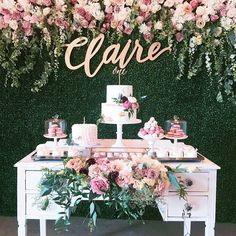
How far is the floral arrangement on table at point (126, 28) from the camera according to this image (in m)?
3.38

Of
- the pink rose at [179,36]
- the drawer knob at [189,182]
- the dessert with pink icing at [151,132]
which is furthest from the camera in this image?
the pink rose at [179,36]

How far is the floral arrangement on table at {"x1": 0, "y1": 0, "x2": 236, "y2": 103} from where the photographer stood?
3.38 meters

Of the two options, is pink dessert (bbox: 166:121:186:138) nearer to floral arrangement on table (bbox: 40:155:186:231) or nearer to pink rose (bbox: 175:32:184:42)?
floral arrangement on table (bbox: 40:155:186:231)

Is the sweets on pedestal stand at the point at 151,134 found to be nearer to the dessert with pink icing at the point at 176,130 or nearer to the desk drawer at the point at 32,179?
the dessert with pink icing at the point at 176,130

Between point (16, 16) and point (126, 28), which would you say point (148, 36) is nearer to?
point (126, 28)

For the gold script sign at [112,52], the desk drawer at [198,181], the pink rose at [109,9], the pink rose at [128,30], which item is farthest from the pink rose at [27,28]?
the desk drawer at [198,181]

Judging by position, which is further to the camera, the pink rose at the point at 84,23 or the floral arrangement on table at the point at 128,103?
the pink rose at the point at 84,23

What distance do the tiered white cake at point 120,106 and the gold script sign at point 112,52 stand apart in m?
0.57

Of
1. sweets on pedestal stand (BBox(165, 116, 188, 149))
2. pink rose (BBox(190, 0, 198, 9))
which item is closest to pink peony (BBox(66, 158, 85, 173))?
sweets on pedestal stand (BBox(165, 116, 188, 149))

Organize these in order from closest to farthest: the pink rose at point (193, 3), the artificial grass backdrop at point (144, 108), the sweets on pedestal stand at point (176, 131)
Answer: the sweets on pedestal stand at point (176, 131)
the pink rose at point (193, 3)
the artificial grass backdrop at point (144, 108)

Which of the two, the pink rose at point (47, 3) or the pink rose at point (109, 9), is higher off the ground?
the pink rose at point (47, 3)

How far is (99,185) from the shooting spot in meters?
2.41

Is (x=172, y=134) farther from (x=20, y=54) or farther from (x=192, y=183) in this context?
(x=20, y=54)

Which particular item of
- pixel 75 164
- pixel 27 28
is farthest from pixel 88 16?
pixel 75 164
